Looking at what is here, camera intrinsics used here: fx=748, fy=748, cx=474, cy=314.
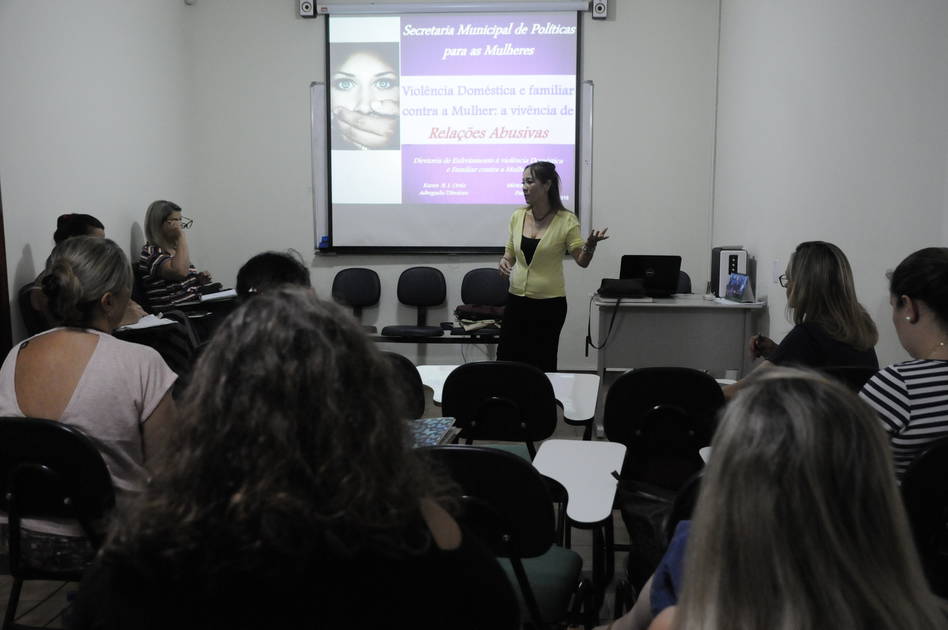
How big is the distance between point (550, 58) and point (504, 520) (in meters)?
5.02

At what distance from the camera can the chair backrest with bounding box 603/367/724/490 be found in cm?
239

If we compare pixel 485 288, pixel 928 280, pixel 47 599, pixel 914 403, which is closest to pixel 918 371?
pixel 914 403

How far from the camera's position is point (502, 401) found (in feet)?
8.39

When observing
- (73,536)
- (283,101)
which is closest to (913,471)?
(73,536)

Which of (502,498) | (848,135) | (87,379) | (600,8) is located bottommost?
(502,498)

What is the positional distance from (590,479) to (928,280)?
3.13 feet

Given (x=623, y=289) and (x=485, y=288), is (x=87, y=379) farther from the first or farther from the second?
(x=485, y=288)

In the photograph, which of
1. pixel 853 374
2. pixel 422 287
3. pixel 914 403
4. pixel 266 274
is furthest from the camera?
pixel 422 287

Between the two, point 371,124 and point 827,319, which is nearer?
point 827,319

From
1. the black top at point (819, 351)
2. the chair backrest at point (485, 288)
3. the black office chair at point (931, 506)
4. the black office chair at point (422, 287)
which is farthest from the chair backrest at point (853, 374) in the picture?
the black office chair at point (422, 287)

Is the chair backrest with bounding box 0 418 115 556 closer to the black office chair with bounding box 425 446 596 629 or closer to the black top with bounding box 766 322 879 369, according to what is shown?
the black office chair with bounding box 425 446 596 629

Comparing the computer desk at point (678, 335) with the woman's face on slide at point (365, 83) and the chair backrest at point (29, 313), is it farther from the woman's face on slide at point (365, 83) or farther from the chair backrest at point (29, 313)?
the chair backrest at point (29, 313)

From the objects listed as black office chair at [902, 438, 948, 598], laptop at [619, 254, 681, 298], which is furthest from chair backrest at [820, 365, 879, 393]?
laptop at [619, 254, 681, 298]

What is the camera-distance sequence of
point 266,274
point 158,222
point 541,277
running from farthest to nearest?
point 158,222
point 541,277
point 266,274
